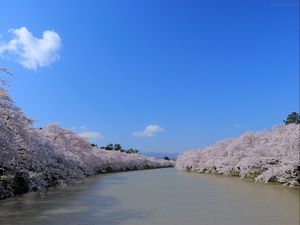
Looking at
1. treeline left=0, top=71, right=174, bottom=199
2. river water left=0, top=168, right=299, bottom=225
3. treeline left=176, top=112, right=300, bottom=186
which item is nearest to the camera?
river water left=0, top=168, right=299, bottom=225

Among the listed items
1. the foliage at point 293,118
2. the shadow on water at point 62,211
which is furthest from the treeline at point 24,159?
the foliage at point 293,118

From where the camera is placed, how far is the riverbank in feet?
67.7

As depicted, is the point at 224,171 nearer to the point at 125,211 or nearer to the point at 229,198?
the point at 229,198

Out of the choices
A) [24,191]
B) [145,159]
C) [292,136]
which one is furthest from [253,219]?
[145,159]

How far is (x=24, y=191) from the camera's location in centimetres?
1914

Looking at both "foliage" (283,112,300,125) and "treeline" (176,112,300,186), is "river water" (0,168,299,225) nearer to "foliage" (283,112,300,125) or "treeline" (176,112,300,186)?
"treeline" (176,112,300,186)

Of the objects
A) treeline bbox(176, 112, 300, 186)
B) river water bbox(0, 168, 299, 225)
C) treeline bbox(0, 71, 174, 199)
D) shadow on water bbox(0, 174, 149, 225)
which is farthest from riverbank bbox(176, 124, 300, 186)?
treeline bbox(0, 71, 174, 199)

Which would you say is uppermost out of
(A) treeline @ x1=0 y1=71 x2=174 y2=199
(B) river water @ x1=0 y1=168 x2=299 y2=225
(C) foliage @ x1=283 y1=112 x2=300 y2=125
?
(C) foliage @ x1=283 y1=112 x2=300 y2=125

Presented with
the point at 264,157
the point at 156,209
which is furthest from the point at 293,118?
the point at 156,209

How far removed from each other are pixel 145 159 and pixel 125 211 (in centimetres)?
5596

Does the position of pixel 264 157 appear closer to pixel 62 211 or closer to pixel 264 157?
pixel 264 157

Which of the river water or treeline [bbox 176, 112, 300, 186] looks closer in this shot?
the river water

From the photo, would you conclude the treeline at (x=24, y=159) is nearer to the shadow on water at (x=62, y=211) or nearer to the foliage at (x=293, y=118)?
the shadow on water at (x=62, y=211)

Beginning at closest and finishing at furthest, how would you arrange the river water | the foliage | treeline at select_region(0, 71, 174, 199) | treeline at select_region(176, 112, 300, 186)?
1. the river water
2. treeline at select_region(0, 71, 174, 199)
3. treeline at select_region(176, 112, 300, 186)
4. the foliage
